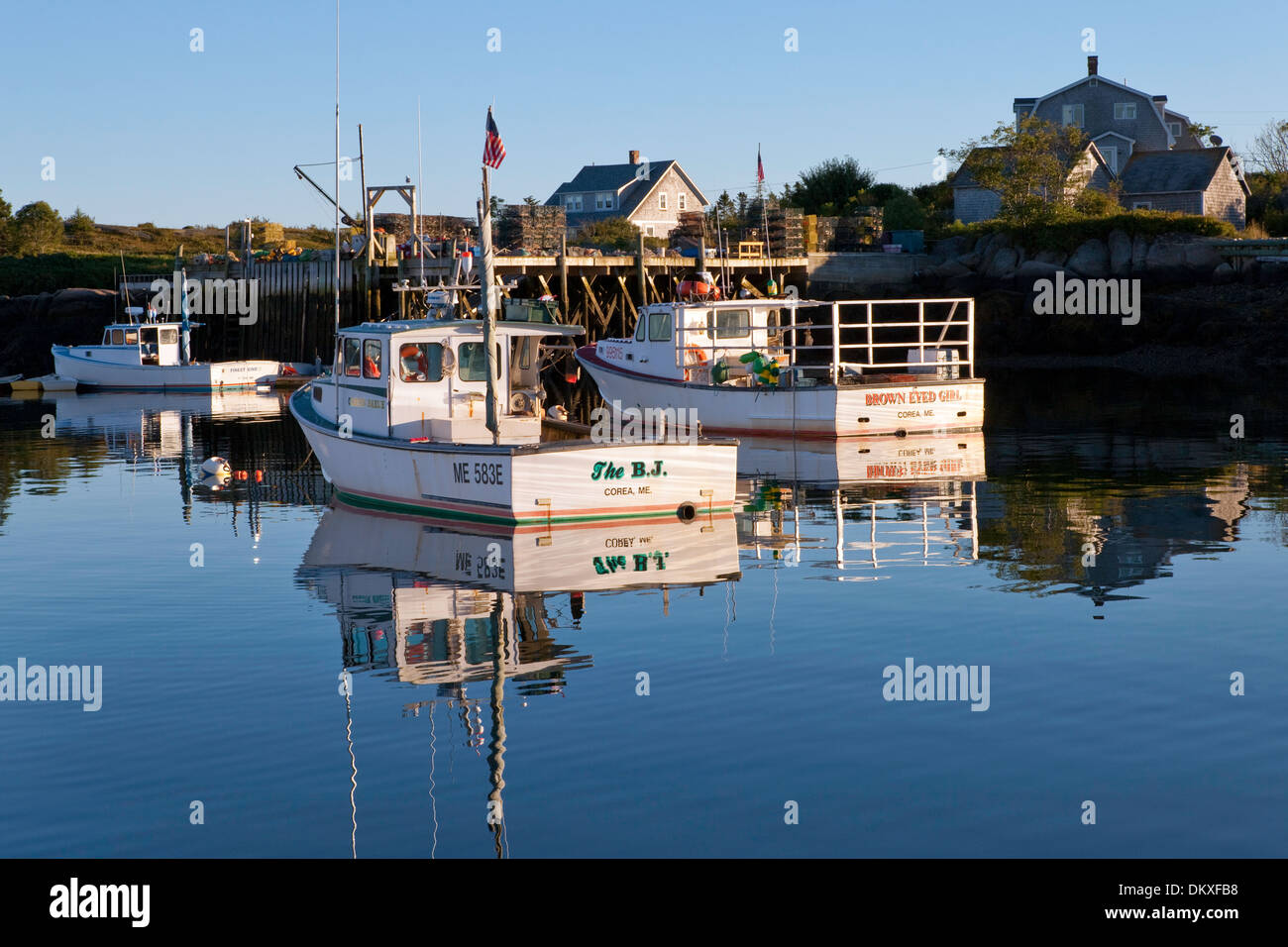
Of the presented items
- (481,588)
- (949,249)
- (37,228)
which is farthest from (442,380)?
(37,228)

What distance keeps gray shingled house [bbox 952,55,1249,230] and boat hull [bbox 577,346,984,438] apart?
37.0 m

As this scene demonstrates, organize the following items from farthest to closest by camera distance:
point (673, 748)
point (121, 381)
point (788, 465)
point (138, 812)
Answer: point (121, 381) → point (788, 465) → point (673, 748) → point (138, 812)

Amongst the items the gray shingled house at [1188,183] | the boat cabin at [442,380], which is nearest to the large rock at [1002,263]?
the gray shingled house at [1188,183]

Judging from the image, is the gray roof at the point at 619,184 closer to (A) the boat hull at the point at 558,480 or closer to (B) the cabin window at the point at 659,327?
(B) the cabin window at the point at 659,327

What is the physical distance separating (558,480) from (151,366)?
35115 mm

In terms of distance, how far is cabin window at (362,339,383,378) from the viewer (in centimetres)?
1878

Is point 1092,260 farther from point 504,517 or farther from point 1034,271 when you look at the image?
point 504,517

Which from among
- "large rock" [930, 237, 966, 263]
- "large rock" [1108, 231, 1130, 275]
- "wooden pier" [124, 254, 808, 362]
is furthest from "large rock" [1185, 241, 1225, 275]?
"wooden pier" [124, 254, 808, 362]

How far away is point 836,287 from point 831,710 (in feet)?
156

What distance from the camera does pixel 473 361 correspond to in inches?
737

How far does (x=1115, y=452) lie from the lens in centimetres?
2497

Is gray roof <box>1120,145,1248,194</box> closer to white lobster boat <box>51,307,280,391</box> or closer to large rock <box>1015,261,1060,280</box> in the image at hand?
large rock <box>1015,261,1060,280</box>
